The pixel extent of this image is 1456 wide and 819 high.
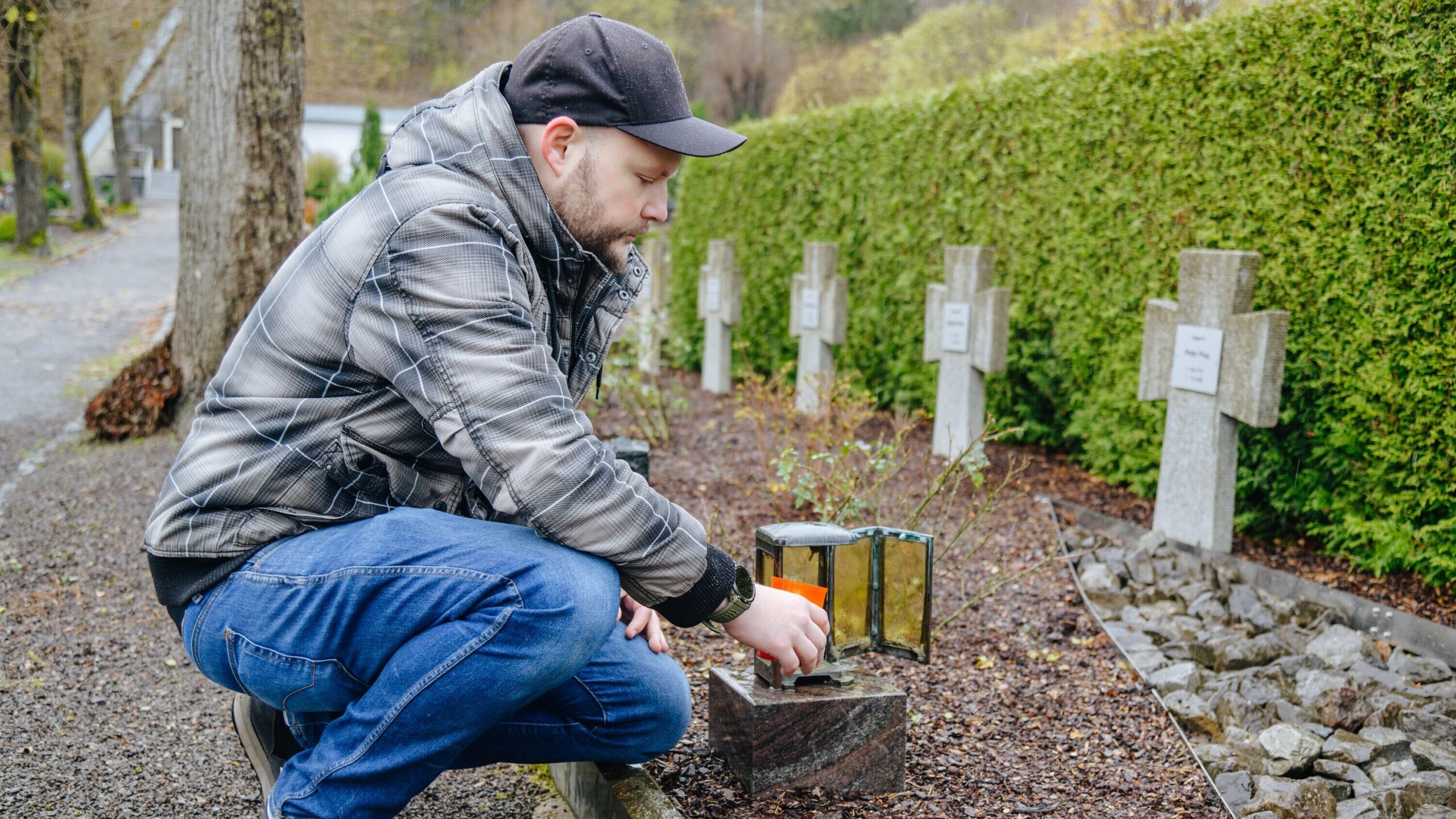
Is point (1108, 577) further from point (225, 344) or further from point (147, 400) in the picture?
point (147, 400)

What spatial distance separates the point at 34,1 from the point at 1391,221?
12.8m

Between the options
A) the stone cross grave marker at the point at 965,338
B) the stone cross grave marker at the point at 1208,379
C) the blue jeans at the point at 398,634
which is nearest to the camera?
the blue jeans at the point at 398,634

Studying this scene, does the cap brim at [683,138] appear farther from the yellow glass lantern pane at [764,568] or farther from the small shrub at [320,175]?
the small shrub at [320,175]

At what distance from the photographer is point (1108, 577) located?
4.21 metres

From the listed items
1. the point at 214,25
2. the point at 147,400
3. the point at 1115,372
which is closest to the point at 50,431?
the point at 147,400

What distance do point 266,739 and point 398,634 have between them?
2.13ft

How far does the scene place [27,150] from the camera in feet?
64.5

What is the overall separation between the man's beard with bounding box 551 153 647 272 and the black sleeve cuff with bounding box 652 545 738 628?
0.57 metres

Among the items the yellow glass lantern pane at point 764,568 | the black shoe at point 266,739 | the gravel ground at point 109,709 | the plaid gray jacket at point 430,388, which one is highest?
the plaid gray jacket at point 430,388

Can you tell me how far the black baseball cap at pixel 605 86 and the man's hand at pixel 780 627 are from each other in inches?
31.2

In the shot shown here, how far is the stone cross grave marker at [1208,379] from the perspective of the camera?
4352 millimetres

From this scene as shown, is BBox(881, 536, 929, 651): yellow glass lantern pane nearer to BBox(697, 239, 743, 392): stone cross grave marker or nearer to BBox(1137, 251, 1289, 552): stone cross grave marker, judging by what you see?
BBox(1137, 251, 1289, 552): stone cross grave marker

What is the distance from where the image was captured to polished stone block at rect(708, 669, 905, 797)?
230 cm

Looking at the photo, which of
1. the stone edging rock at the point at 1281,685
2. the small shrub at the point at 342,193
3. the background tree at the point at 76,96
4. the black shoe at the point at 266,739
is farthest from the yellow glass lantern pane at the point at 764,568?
the small shrub at the point at 342,193
